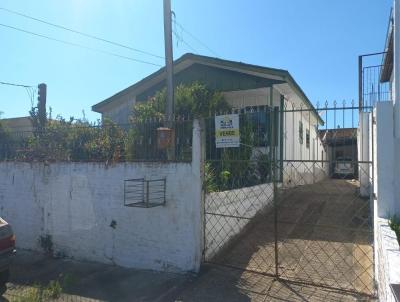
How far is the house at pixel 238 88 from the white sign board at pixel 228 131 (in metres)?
4.58

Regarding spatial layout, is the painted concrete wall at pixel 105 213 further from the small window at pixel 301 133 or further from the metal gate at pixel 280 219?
the small window at pixel 301 133

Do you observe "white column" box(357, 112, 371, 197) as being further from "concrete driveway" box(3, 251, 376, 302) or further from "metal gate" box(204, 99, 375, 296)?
"concrete driveway" box(3, 251, 376, 302)

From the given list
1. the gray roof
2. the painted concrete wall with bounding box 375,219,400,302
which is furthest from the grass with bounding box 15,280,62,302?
the gray roof

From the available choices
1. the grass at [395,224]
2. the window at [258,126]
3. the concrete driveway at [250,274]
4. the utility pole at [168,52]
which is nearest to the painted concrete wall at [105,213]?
the concrete driveway at [250,274]

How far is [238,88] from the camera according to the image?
11320mm

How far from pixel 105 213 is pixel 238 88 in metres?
6.43

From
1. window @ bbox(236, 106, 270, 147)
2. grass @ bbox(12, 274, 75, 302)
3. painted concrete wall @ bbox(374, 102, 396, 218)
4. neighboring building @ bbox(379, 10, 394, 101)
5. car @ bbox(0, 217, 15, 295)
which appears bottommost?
grass @ bbox(12, 274, 75, 302)

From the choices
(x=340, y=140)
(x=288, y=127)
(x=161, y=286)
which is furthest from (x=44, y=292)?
(x=340, y=140)

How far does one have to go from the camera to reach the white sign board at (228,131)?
5570mm

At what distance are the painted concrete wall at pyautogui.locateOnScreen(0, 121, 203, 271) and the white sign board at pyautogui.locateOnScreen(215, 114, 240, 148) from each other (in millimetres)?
340

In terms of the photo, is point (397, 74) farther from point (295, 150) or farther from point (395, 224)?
point (295, 150)

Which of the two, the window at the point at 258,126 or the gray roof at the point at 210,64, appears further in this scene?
the gray roof at the point at 210,64

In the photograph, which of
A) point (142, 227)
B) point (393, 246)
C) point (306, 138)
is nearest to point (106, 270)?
point (142, 227)

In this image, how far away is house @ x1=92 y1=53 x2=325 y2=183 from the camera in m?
10.8
